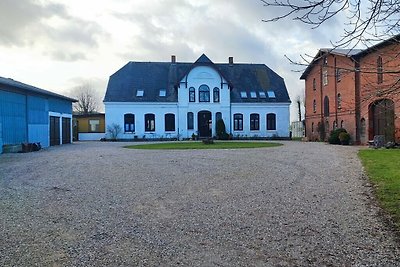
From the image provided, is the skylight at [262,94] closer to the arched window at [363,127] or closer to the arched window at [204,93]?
the arched window at [204,93]

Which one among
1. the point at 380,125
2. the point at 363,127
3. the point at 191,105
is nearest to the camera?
the point at 380,125

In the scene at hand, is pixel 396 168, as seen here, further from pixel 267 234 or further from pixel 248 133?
pixel 248 133

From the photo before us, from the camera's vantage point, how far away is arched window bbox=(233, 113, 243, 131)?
38.7 m

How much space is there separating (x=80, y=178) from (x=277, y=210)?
6150 mm

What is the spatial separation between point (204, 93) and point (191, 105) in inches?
73.5

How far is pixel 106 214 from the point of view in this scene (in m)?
6.46

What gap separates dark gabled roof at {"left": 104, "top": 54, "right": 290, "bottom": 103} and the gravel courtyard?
90.9ft

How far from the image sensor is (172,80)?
39.7 m

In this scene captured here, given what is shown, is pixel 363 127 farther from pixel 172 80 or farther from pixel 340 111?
pixel 172 80

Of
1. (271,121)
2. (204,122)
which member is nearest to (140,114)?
(204,122)

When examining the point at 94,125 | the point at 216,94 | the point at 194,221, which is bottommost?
the point at 194,221

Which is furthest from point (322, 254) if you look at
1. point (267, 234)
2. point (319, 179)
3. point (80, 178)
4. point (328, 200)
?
point (80, 178)

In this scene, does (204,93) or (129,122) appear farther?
(204,93)

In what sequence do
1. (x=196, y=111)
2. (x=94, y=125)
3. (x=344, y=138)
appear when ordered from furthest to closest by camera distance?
(x=94, y=125) → (x=196, y=111) → (x=344, y=138)
